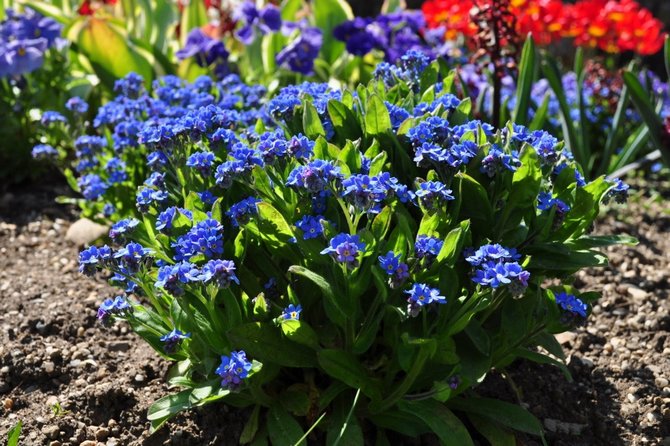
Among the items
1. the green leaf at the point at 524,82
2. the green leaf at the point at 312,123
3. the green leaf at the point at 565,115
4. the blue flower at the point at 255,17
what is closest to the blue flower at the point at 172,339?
the green leaf at the point at 312,123

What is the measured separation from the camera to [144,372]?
8.95 feet

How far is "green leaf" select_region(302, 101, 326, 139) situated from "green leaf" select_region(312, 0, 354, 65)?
8.04 feet

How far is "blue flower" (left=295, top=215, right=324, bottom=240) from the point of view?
2.14 meters

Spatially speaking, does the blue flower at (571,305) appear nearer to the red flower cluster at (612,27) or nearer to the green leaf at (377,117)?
the green leaf at (377,117)

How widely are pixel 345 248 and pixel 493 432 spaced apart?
833 millimetres

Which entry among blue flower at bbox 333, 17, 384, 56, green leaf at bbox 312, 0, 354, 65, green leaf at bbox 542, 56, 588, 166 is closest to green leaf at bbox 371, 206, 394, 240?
green leaf at bbox 542, 56, 588, 166

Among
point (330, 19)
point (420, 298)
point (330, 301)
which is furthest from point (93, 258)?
point (330, 19)

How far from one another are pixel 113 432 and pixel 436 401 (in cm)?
95

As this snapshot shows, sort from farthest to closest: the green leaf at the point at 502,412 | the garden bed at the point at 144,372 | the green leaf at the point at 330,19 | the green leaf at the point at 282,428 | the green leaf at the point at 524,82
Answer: the green leaf at the point at 330,19 < the green leaf at the point at 524,82 < the garden bed at the point at 144,372 < the green leaf at the point at 502,412 < the green leaf at the point at 282,428

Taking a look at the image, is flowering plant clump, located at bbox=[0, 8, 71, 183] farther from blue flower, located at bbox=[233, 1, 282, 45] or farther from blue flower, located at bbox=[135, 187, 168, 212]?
blue flower, located at bbox=[135, 187, 168, 212]

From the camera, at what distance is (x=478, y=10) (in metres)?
3.69

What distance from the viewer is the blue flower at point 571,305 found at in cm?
219

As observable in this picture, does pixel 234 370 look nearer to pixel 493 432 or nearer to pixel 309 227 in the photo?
pixel 309 227

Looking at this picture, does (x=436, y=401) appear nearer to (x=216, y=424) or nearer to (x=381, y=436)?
(x=381, y=436)
